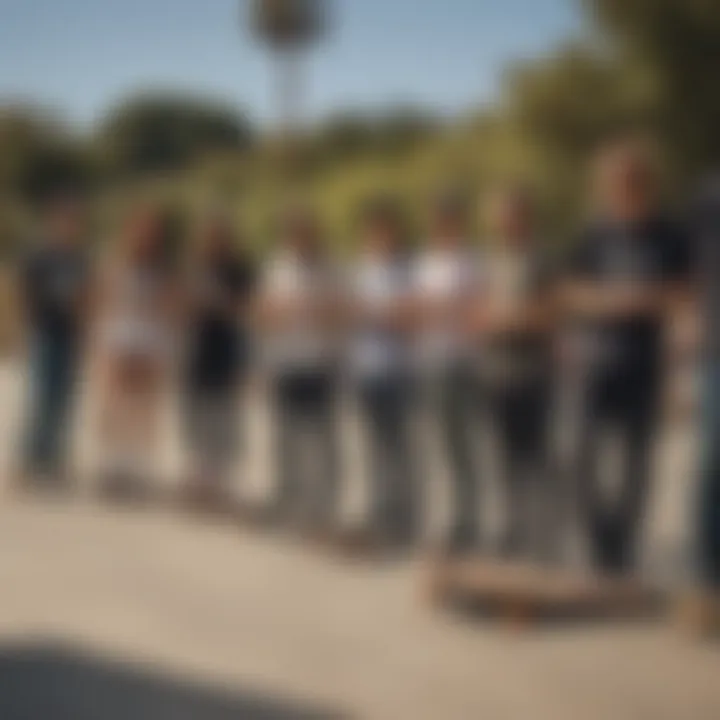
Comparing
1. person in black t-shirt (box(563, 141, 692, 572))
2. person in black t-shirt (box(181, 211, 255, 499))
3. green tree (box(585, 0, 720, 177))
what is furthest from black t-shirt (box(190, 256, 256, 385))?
green tree (box(585, 0, 720, 177))

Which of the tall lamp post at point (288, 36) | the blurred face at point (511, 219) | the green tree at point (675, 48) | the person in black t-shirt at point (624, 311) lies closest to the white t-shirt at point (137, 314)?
the tall lamp post at point (288, 36)

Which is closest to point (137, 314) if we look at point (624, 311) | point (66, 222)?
point (66, 222)

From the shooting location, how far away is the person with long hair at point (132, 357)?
181 centimetres

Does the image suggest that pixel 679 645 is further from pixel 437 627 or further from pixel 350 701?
pixel 350 701

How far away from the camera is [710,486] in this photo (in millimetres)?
1770

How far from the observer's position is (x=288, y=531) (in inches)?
75.1

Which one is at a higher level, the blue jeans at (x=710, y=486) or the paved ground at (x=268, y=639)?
the blue jeans at (x=710, y=486)

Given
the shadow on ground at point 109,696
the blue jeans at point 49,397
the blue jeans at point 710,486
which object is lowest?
the shadow on ground at point 109,696

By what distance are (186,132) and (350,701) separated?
2.68 feet

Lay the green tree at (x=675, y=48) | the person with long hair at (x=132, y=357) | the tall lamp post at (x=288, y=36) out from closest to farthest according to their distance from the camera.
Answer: the green tree at (x=675, y=48), the tall lamp post at (x=288, y=36), the person with long hair at (x=132, y=357)

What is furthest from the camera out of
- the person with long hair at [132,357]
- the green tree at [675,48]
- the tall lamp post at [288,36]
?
the person with long hair at [132,357]

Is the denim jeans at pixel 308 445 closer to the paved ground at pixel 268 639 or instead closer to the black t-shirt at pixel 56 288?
the paved ground at pixel 268 639

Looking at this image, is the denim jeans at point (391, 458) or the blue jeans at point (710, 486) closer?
the blue jeans at point (710, 486)

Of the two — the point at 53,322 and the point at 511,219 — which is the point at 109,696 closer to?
the point at 53,322
